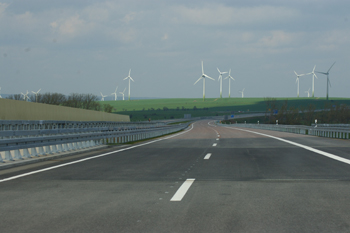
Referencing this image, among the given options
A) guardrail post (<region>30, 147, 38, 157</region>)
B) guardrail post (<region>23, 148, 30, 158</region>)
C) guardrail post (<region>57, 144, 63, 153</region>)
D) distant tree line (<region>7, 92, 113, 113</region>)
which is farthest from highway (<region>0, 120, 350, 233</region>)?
distant tree line (<region>7, 92, 113, 113</region>)

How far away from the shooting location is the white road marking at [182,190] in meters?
7.39

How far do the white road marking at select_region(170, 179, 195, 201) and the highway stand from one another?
0.02 metres

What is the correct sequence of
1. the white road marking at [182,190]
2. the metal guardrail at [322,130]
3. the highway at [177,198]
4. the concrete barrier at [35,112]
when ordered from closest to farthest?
the highway at [177,198], the white road marking at [182,190], the concrete barrier at [35,112], the metal guardrail at [322,130]

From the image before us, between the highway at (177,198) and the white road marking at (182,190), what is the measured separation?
0.02m

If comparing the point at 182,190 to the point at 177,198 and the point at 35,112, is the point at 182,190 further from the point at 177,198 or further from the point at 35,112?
the point at 35,112

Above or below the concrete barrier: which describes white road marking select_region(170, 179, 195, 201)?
below

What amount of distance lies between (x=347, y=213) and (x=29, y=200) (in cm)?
498

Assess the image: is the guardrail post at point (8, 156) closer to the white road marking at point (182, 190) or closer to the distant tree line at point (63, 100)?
the white road marking at point (182, 190)

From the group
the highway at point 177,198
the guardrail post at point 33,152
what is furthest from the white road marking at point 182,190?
the guardrail post at point 33,152

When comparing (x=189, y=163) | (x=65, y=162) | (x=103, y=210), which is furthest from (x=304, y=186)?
(x=65, y=162)

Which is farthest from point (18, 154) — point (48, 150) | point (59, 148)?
point (59, 148)

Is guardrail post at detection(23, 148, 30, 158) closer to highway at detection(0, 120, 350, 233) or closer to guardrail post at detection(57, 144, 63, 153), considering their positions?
highway at detection(0, 120, 350, 233)

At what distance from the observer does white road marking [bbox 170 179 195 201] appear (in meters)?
7.39

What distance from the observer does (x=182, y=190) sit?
322 inches
